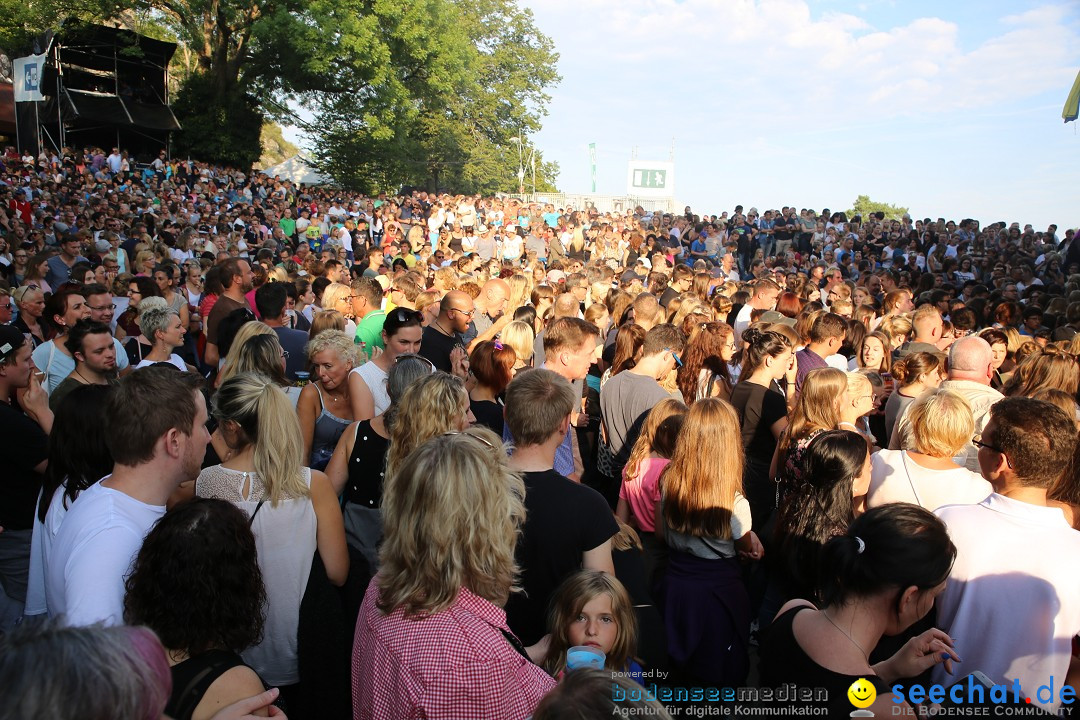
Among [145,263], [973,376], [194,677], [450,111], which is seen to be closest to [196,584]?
[194,677]

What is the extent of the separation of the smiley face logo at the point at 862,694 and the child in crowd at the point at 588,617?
33.8 inches

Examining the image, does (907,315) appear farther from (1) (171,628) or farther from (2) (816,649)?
(1) (171,628)

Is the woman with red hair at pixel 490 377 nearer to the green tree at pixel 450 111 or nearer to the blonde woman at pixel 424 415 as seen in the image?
the blonde woman at pixel 424 415

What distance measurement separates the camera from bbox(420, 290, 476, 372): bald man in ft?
18.6

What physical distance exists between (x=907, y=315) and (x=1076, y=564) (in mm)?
5682

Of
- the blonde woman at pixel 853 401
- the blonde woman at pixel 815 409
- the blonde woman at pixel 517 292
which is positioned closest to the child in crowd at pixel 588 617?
the blonde woman at pixel 815 409

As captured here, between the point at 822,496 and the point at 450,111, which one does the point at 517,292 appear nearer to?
the point at 822,496

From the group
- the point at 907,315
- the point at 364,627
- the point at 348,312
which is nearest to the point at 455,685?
the point at 364,627

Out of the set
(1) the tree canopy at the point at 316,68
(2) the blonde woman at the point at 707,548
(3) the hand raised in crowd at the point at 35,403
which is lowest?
(2) the blonde woman at the point at 707,548

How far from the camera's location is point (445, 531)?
2.00m

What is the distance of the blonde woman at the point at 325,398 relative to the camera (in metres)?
4.10

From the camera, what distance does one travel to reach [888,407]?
512 centimetres

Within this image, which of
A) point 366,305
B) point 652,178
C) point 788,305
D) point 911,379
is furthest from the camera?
point 652,178

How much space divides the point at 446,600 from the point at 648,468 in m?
1.98
